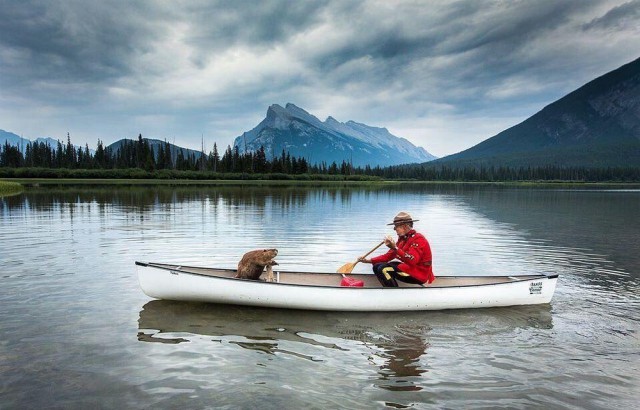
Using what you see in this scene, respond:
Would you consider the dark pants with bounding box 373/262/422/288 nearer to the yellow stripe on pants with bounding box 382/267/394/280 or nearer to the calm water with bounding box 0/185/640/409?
the yellow stripe on pants with bounding box 382/267/394/280

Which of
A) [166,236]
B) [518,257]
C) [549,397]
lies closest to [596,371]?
[549,397]

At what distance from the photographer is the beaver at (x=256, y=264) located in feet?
39.0

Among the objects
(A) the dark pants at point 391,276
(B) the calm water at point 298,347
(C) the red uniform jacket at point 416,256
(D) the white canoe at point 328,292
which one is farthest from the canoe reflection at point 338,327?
(C) the red uniform jacket at point 416,256

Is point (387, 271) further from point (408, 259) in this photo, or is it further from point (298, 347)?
point (298, 347)

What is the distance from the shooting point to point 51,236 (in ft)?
78.3

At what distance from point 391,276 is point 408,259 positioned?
0.70 m

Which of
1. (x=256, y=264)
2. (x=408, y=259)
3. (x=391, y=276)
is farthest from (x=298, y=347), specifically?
(x=408, y=259)

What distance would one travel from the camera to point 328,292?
Answer: 1126 cm

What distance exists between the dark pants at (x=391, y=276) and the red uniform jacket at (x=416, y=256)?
117mm

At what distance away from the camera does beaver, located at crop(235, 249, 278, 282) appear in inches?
468

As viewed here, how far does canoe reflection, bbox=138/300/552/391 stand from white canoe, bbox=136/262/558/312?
27cm

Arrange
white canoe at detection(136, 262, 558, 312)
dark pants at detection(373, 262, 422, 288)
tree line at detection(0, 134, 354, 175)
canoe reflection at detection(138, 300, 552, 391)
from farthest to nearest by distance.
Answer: tree line at detection(0, 134, 354, 175) < dark pants at detection(373, 262, 422, 288) < white canoe at detection(136, 262, 558, 312) < canoe reflection at detection(138, 300, 552, 391)

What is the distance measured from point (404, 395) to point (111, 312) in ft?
27.0

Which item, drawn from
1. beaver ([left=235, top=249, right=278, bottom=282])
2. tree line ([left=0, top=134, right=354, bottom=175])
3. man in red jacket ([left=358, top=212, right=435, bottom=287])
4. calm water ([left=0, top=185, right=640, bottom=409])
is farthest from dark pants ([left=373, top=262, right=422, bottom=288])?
tree line ([left=0, top=134, right=354, bottom=175])
